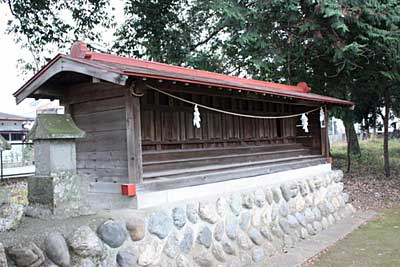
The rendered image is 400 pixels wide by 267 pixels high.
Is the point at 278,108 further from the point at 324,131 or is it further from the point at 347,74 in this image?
the point at 347,74

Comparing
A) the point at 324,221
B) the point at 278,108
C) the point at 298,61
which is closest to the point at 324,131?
the point at 278,108

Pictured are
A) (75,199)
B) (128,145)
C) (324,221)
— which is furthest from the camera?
(324,221)

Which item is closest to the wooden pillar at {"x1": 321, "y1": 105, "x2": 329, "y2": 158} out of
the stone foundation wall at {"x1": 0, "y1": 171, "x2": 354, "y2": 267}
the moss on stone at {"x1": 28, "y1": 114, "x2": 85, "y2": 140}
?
the stone foundation wall at {"x1": 0, "y1": 171, "x2": 354, "y2": 267}

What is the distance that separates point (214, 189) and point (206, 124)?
3.69 feet

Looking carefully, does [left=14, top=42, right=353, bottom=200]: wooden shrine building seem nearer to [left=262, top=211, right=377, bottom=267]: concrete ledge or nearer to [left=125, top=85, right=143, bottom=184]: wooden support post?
[left=125, top=85, right=143, bottom=184]: wooden support post

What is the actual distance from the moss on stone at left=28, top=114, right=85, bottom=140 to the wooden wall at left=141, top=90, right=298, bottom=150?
120cm

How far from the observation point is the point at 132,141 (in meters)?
4.04

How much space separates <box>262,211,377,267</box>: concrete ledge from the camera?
5.20 m

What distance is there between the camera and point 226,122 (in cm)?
616

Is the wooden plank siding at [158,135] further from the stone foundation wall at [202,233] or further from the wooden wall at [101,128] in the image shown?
the stone foundation wall at [202,233]

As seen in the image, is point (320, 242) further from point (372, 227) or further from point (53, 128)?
point (53, 128)

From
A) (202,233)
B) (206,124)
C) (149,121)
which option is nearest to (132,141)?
(149,121)

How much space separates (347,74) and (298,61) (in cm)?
144

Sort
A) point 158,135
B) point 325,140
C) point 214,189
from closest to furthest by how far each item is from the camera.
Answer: point 158,135, point 214,189, point 325,140
